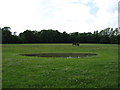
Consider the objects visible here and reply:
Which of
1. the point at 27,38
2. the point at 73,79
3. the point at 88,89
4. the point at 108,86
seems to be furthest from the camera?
the point at 27,38

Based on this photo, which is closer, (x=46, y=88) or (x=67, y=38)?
(x=46, y=88)

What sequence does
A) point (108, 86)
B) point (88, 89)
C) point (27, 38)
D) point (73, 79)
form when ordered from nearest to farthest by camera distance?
1. point (88, 89)
2. point (108, 86)
3. point (73, 79)
4. point (27, 38)

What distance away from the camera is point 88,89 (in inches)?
307

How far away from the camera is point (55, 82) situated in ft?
28.9

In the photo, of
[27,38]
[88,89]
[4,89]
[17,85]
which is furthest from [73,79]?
[27,38]

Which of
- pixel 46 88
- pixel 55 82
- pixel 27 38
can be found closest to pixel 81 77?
pixel 55 82

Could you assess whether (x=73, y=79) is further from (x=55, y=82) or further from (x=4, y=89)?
(x=4, y=89)

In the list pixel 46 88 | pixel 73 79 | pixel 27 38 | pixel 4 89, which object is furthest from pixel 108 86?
pixel 27 38

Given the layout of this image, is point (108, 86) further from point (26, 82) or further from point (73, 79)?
point (26, 82)

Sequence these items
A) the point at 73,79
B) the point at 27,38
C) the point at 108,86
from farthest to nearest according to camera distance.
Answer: the point at 27,38
the point at 73,79
the point at 108,86

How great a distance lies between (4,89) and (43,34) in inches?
4264

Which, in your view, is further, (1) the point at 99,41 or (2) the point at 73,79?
(1) the point at 99,41

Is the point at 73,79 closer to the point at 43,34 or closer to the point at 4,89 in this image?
the point at 4,89

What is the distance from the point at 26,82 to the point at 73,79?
2.22 metres
